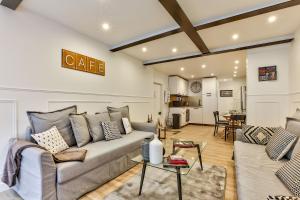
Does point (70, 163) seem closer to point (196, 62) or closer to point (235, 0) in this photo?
point (235, 0)

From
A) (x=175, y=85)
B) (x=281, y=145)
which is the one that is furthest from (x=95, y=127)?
(x=175, y=85)

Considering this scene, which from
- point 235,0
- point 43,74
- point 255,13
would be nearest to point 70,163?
point 43,74

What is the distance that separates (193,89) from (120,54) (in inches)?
218

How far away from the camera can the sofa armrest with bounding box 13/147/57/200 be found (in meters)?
1.59

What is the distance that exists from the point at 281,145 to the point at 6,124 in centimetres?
361

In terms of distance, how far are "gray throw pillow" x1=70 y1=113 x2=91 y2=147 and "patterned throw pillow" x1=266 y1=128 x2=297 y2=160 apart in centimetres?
266

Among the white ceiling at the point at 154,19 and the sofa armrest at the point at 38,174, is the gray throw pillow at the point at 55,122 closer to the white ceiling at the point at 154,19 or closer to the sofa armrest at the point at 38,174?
the sofa armrest at the point at 38,174

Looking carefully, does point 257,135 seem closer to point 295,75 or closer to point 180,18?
point 295,75

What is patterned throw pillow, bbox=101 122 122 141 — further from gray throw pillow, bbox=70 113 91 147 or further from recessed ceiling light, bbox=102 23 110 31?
recessed ceiling light, bbox=102 23 110 31

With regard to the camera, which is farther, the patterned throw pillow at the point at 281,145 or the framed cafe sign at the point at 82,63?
the framed cafe sign at the point at 82,63

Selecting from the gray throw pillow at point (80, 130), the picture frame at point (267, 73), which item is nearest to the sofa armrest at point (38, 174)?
the gray throw pillow at point (80, 130)

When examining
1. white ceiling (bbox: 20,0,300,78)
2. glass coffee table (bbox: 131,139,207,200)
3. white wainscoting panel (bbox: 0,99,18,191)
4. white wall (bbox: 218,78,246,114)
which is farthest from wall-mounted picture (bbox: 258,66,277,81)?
white wainscoting panel (bbox: 0,99,18,191)

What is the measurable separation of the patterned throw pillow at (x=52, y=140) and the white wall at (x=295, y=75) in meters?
4.12

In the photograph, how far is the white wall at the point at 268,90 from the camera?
3443 millimetres
